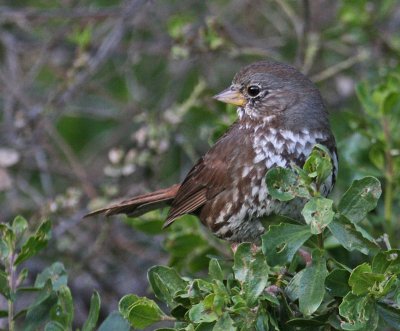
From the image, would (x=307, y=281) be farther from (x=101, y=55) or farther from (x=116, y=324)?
(x=101, y=55)

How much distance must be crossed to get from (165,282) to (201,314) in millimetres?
380

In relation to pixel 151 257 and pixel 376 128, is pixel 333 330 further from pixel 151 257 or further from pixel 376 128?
pixel 151 257

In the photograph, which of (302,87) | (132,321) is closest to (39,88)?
(302,87)

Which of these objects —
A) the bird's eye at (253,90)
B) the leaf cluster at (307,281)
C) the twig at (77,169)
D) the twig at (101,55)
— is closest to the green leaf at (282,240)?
the leaf cluster at (307,281)

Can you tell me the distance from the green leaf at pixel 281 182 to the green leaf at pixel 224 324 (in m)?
0.42

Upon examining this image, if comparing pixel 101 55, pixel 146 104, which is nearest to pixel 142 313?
pixel 101 55

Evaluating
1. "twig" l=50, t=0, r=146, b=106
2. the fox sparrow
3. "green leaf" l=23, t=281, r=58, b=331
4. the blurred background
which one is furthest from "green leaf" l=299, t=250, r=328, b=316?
"twig" l=50, t=0, r=146, b=106

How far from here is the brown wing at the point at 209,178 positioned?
4480mm

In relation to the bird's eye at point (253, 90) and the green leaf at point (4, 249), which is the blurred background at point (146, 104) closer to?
the bird's eye at point (253, 90)

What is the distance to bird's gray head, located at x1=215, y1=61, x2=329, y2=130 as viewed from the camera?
4449mm

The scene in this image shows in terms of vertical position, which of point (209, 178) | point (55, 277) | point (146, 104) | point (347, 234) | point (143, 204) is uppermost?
point (347, 234)

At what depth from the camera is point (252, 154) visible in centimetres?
434

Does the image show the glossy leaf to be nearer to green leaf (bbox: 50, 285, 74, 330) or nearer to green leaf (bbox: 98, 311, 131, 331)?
green leaf (bbox: 98, 311, 131, 331)

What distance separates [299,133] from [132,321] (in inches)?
→ 55.1
